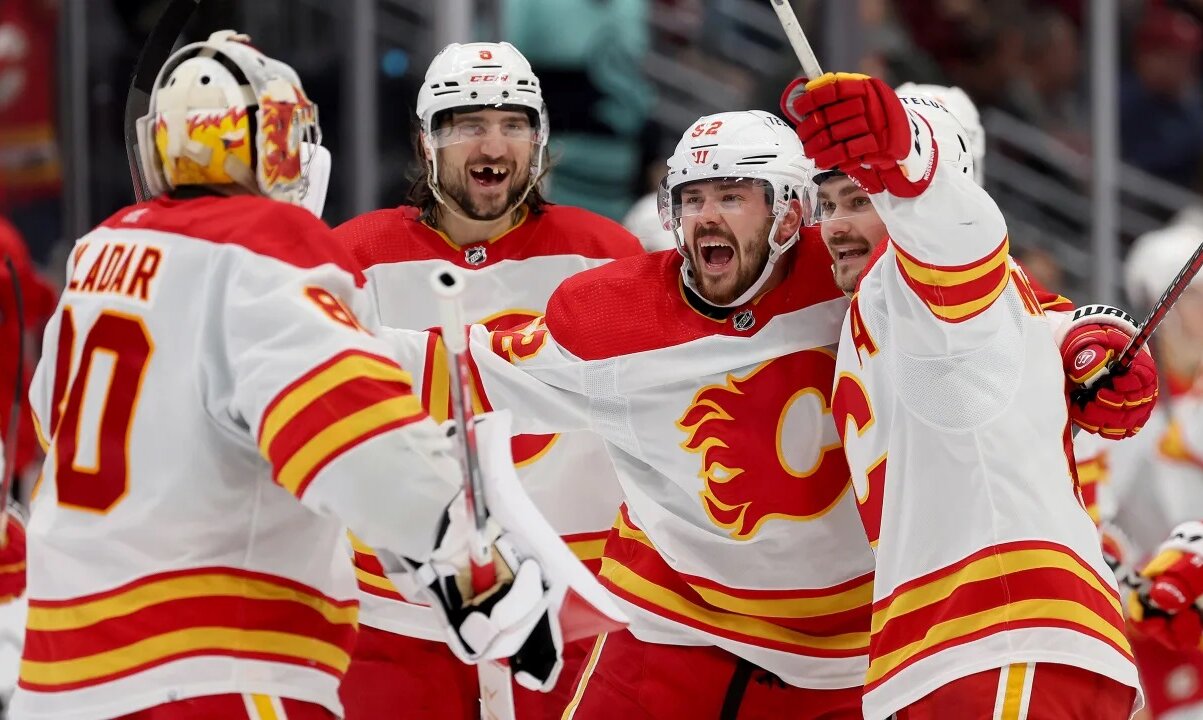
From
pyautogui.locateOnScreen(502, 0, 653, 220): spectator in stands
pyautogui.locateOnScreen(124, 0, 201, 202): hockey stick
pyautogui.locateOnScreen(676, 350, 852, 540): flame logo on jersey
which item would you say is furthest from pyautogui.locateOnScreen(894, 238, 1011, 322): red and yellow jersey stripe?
pyautogui.locateOnScreen(502, 0, 653, 220): spectator in stands

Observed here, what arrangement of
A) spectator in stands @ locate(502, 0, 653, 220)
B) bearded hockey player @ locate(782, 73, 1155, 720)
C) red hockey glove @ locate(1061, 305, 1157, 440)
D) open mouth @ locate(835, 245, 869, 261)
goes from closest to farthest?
bearded hockey player @ locate(782, 73, 1155, 720) < red hockey glove @ locate(1061, 305, 1157, 440) < open mouth @ locate(835, 245, 869, 261) < spectator in stands @ locate(502, 0, 653, 220)

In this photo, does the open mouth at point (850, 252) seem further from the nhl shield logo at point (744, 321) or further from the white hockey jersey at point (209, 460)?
the white hockey jersey at point (209, 460)

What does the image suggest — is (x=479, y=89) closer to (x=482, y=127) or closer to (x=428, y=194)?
(x=482, y=127)

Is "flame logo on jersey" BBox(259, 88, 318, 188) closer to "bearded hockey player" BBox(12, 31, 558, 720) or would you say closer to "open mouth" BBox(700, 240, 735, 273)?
"bearded hockey player" BBox(12, 31, 558, 720)

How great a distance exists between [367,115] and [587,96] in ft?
2.96

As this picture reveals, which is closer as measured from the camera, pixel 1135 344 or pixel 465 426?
pixel 465 426

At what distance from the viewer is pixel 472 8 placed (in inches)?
269

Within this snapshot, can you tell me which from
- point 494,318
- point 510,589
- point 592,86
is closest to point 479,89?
point 494,318

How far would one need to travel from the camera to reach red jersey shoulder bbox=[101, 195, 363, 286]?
2.25m

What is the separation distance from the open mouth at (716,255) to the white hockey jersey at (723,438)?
7 centimetres

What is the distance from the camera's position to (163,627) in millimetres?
2244

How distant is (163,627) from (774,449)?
106cm

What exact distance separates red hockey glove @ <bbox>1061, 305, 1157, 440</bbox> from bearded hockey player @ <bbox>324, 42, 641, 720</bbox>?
3.44 ft

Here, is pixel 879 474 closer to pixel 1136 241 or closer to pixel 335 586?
pixel 335 586
